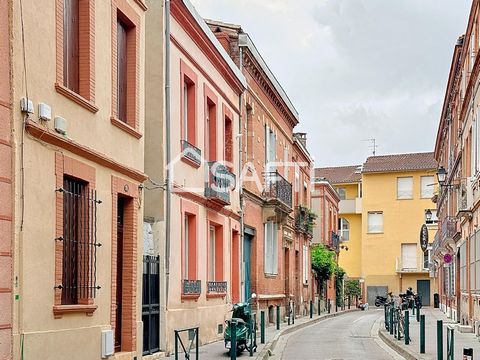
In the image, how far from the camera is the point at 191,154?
19938mm

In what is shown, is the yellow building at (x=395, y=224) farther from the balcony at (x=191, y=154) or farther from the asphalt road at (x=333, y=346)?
the balcony at (x=191, y=154)

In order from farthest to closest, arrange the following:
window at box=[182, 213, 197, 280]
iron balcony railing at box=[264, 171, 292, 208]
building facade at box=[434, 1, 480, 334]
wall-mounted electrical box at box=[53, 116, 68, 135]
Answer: iron balcony railing at box=[264, 171, 292, 208], building facade at box=[434, 1, 480, 334], window at box=[182, 213, 197, 280], wall-mounted electrical box at box=[53, 116, 68, 135]

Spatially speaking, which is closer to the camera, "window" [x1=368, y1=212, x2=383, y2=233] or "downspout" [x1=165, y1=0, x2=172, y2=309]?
"downspout" [x1=165, y1=0, x2=172, y2=309]

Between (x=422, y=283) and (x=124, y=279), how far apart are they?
5512 cm

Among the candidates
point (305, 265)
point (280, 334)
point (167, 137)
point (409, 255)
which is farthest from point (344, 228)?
point (167, 137)

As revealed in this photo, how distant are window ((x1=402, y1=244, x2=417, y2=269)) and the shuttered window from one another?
5759 centimetres

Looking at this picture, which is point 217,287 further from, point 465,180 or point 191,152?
point 465,180

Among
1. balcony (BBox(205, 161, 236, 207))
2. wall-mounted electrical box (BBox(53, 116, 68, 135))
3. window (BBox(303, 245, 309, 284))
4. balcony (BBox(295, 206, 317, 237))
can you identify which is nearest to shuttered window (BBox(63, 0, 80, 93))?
wall-mounted electrical box (BBox(53, 116, 68, 135))

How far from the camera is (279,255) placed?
34.5 meters

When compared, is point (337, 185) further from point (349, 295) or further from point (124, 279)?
point (124, 279)

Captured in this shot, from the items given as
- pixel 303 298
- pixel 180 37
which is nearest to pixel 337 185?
pixel 303 298

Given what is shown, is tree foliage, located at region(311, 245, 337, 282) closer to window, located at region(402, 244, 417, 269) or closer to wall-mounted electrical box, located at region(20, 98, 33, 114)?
window, located at region(402, 244, 417, 269)

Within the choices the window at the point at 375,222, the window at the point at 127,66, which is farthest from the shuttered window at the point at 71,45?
the window at the point at 375,222

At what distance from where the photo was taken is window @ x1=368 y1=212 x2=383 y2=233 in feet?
225
